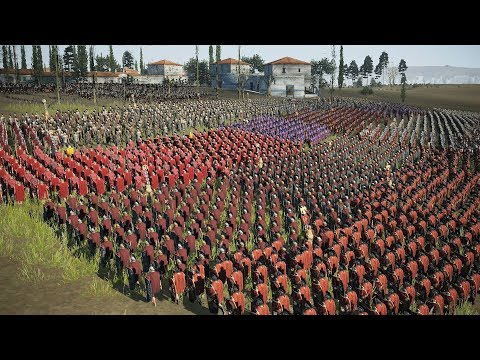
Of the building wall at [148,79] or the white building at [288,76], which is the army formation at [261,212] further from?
the building wall at [148,79]

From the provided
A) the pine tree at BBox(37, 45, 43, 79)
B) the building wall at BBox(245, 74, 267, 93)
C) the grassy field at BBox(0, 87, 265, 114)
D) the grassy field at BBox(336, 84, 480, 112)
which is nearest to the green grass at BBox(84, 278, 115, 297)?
the grassy field at BBox(0, 87, 265, 114)

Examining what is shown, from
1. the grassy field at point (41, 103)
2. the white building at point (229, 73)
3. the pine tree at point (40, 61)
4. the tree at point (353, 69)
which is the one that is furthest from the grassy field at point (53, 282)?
the tree at point (353, 69)

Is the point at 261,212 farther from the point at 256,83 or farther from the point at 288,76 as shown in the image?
the point at 256,83

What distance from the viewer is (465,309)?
8656 mm

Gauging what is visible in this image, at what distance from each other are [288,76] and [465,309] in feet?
179

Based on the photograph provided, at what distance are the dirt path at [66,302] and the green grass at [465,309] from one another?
5156 mm

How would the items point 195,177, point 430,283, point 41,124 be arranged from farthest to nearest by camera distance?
point 41,124
point 195,177
point 430,283

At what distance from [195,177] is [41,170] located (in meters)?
5.80

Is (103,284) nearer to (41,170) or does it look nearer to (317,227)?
(317,227)

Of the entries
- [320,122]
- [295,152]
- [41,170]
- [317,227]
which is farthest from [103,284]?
[320,122]

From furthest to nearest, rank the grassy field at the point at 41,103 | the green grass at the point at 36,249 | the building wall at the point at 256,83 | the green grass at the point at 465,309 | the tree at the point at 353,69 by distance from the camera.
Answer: the tree at the point at 353,69 → the building wall at the point at 256,83 → the grassy field at the point at 41,103 → the green grass at the point at 36,249 → the green grass at the point at 465,309

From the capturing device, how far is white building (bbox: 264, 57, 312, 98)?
60.0m

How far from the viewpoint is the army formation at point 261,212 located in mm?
8719

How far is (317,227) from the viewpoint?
12.0 m
